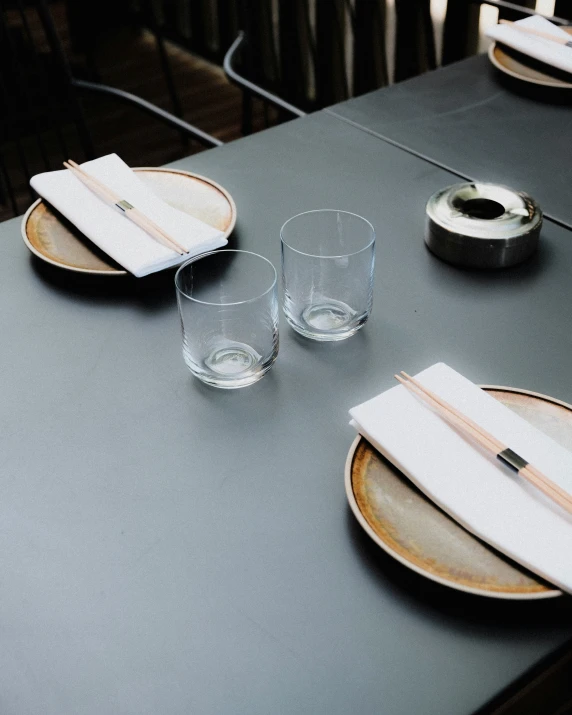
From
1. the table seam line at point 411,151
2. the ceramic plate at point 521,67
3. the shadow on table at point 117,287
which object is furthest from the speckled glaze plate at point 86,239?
the ceramic plate at point 521,67

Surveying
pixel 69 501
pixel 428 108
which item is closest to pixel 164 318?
pixel 69 501

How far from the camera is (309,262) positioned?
85cm

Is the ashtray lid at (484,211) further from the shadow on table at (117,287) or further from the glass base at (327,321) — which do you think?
the shadow on table at (117,287)

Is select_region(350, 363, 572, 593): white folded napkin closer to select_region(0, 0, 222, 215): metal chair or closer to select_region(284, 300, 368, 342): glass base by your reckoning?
select_region(284, 300, 368, 342): glass base

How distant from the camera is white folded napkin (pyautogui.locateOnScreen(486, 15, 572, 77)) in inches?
51.2

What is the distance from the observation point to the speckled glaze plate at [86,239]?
95 centimetres

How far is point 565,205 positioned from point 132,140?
2.09m

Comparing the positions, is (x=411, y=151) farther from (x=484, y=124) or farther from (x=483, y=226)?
(x=483, y=226)

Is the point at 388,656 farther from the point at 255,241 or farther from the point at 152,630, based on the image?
the point at 255,241

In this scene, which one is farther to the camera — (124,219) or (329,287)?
(124,219)

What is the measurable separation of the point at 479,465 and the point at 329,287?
0.91 feet

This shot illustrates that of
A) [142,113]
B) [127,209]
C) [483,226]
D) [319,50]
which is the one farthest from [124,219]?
[142,113]

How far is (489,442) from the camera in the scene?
0.69m

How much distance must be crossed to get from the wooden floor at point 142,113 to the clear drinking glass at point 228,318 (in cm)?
168
